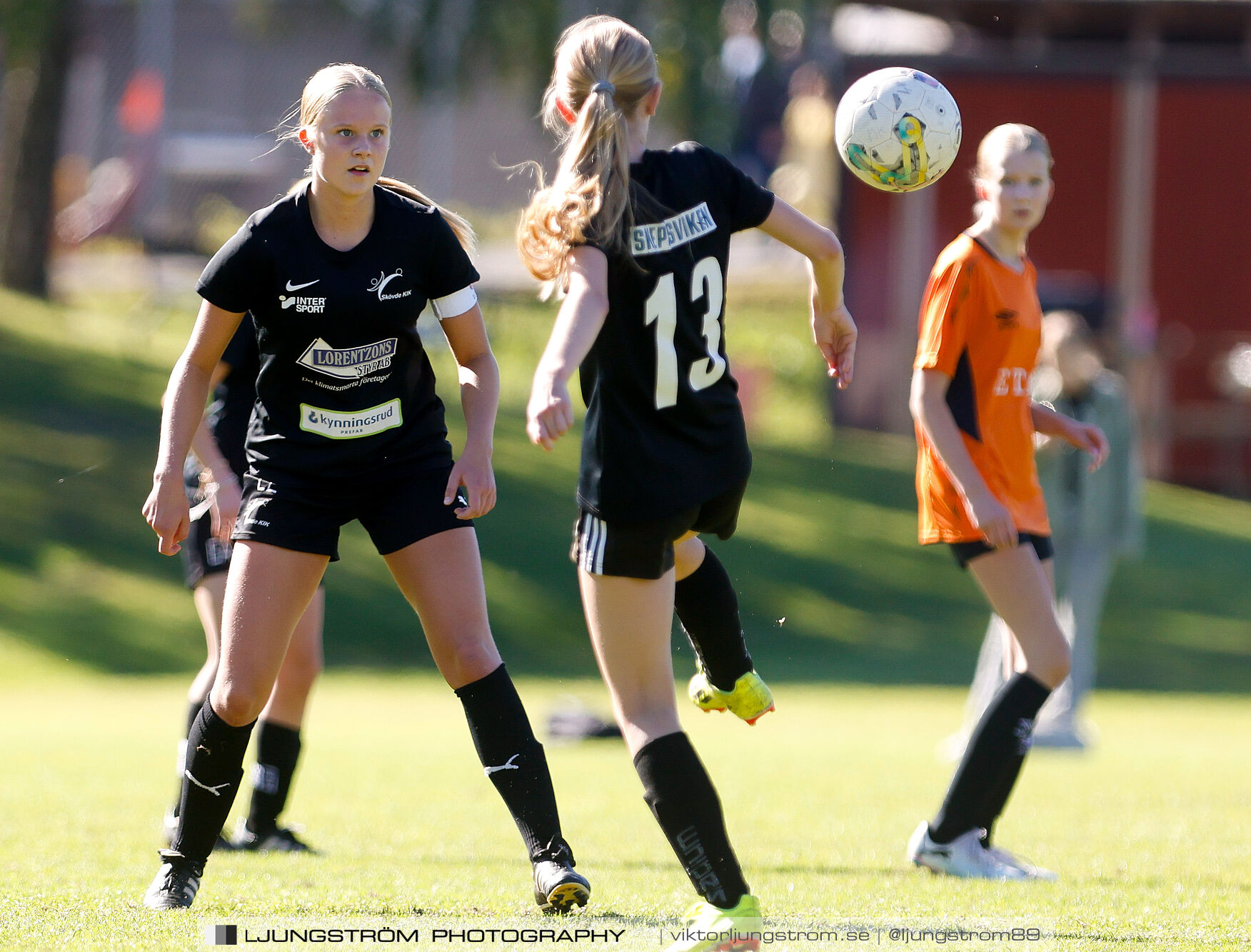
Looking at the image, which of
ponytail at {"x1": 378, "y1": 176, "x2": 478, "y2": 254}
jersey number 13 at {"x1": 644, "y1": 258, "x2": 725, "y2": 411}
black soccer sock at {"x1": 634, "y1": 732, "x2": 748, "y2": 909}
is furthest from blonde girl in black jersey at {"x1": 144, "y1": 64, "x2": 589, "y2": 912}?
jersey number 13 at {"x1": 644, "y1": 258, "x2": 725, "y2": 411}

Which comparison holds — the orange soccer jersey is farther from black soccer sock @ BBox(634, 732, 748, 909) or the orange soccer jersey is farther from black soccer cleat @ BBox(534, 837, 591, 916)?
black soccer cleat @ BBox(534, 837, 591, 916)

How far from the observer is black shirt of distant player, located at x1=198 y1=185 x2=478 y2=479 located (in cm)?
397

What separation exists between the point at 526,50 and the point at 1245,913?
47.5 feet

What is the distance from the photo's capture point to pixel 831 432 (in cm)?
2097

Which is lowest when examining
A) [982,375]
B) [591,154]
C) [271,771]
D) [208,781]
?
[271,771]

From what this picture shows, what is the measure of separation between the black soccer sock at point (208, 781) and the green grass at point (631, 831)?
21cm

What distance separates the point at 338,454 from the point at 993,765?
2.18 m

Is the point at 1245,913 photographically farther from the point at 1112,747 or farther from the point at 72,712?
the point at 72,712

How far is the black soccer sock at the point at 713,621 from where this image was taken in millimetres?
4422

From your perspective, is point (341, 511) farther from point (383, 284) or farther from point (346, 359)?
point (383, 284)

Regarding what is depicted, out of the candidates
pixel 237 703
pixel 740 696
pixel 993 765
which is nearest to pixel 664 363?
pixel 740 696

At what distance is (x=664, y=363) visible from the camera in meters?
3.75

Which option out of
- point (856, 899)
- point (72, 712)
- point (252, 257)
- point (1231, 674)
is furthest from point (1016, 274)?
point (1231, 674)

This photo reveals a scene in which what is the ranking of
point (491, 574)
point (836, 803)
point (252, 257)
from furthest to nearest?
1. point (491, 574)
2. point (836, 803)
3. point (252, 257)
